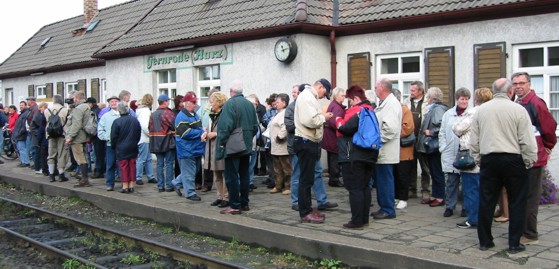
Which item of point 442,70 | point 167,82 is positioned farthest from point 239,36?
point 442,70

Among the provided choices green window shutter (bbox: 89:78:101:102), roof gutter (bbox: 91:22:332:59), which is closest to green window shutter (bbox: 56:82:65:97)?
green window shutter (bbox: 89:78:101:102)

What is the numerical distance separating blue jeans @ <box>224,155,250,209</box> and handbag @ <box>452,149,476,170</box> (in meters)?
2.92

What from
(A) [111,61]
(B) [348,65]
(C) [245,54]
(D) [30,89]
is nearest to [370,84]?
(B) [348,65]

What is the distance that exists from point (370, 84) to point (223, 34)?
410 cm

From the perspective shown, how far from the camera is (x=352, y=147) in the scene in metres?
Answer: 7.67

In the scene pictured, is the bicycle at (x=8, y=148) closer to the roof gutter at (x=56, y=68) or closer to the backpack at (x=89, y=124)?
the roof gutter at (x=56, y=68)

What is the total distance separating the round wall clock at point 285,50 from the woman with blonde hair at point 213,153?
4.19m

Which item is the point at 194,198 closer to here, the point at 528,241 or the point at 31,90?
the point at 528,241

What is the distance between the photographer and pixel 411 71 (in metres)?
12.8

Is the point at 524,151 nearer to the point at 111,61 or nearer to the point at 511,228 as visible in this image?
the point at 511,228

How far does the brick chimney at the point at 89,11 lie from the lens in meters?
26.6

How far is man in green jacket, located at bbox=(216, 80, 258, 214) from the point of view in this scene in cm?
870

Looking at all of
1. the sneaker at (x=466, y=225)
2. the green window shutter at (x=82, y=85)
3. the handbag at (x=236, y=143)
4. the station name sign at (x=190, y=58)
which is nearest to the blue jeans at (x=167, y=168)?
the handbag at (x=236, y=143)

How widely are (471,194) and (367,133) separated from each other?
63.3 inches
